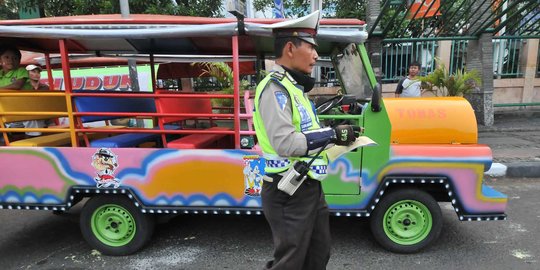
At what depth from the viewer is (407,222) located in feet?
10.6

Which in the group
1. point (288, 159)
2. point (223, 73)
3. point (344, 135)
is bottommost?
point (288, 159)

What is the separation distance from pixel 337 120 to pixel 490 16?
6.91 metres

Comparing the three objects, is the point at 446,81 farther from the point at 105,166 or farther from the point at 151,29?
the point at 105,166

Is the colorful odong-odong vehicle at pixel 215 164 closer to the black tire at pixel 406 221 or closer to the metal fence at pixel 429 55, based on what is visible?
the black tire at pixel 406 221

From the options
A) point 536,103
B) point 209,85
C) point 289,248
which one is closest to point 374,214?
point 289,248

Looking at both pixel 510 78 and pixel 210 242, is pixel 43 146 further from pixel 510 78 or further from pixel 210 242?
pixel 510 78

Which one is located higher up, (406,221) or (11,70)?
(11,70)

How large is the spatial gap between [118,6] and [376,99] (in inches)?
263

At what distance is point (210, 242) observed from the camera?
3.61 meters

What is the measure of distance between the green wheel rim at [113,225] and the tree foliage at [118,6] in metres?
5.24

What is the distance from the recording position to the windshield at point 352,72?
3195mm

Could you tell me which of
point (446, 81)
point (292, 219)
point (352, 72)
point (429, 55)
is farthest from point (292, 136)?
point (429, 55)

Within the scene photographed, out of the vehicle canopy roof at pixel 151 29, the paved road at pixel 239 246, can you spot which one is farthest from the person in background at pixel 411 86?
the vehicle canopy roof at pixel 151 29

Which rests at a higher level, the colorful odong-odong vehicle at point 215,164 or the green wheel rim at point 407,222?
the colorful odong-odong vehicle at point 215,164
